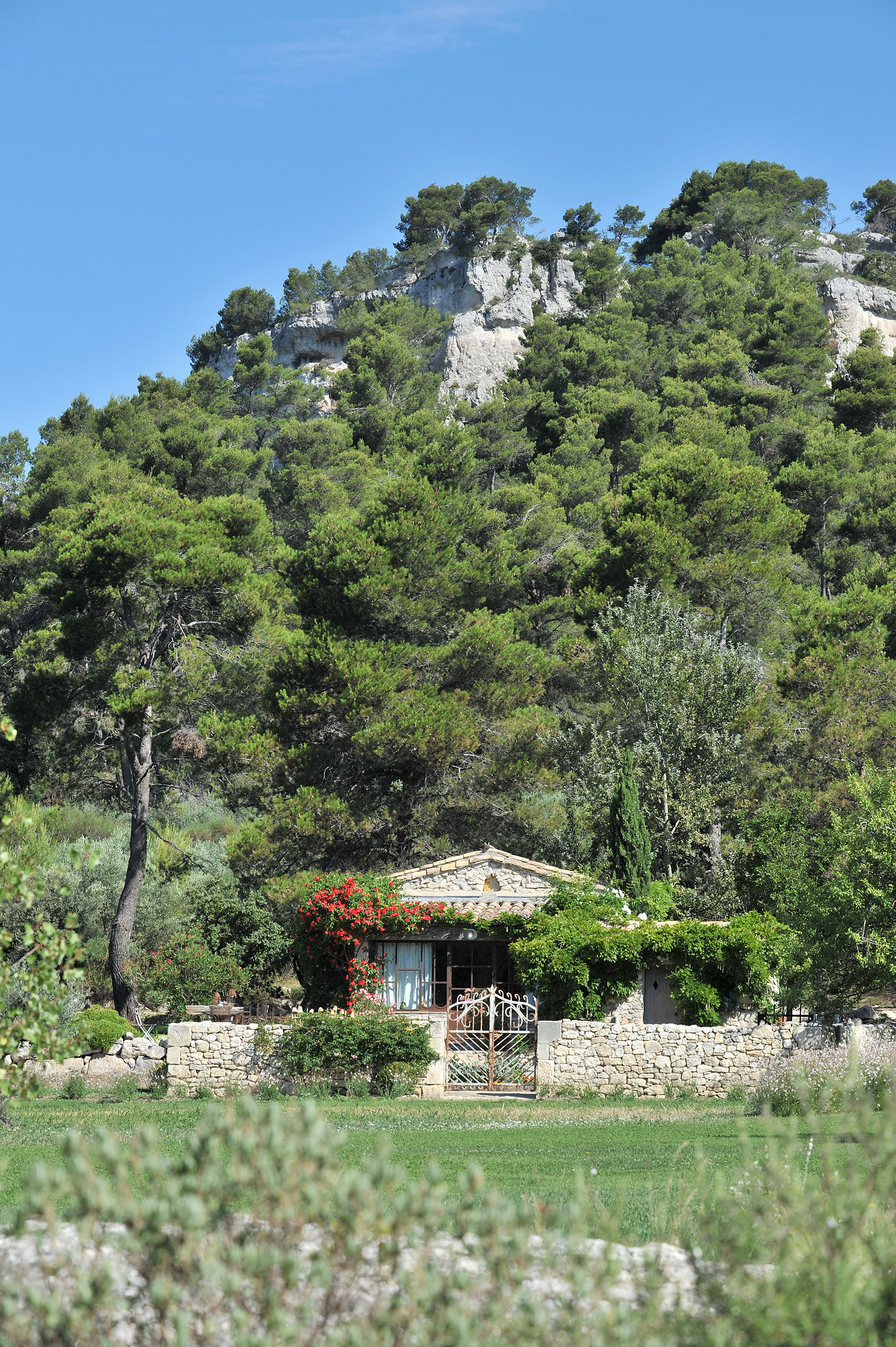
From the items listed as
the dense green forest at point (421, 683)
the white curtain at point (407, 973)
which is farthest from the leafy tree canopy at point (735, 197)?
the white curtain at point (407, 973)

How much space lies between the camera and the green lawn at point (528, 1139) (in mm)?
7715

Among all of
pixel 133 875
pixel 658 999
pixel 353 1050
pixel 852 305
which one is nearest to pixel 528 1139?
pixel 353 1050

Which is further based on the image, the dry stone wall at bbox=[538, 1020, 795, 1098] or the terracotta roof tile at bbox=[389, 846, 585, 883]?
the terracotta roof tile at bbox=[389, 846, 585, 883]

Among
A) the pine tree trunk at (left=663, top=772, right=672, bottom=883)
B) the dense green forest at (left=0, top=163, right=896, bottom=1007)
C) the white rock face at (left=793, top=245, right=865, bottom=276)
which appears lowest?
the pine tree trunk at (left=663, top=772, right=672, bottom=883)

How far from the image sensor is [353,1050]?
17141 mm

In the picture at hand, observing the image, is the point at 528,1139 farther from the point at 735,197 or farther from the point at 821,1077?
the point at 735,197

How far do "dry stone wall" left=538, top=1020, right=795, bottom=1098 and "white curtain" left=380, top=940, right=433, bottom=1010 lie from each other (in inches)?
175

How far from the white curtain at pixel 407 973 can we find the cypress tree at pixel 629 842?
415 centimetres

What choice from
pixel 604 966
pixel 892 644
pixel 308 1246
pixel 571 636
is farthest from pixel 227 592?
pixel 308 1246

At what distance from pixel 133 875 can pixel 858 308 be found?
7064 centimetres

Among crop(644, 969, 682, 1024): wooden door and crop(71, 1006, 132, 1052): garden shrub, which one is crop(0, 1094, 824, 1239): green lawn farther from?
crop(644, 969, 682, 1024): wooden door

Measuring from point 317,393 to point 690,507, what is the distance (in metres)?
37.0

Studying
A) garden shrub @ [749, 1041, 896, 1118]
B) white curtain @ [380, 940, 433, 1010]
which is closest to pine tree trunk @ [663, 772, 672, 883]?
white curtain @ [380, 940, 433, 1010]

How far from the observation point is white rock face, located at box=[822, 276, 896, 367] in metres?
79.2
